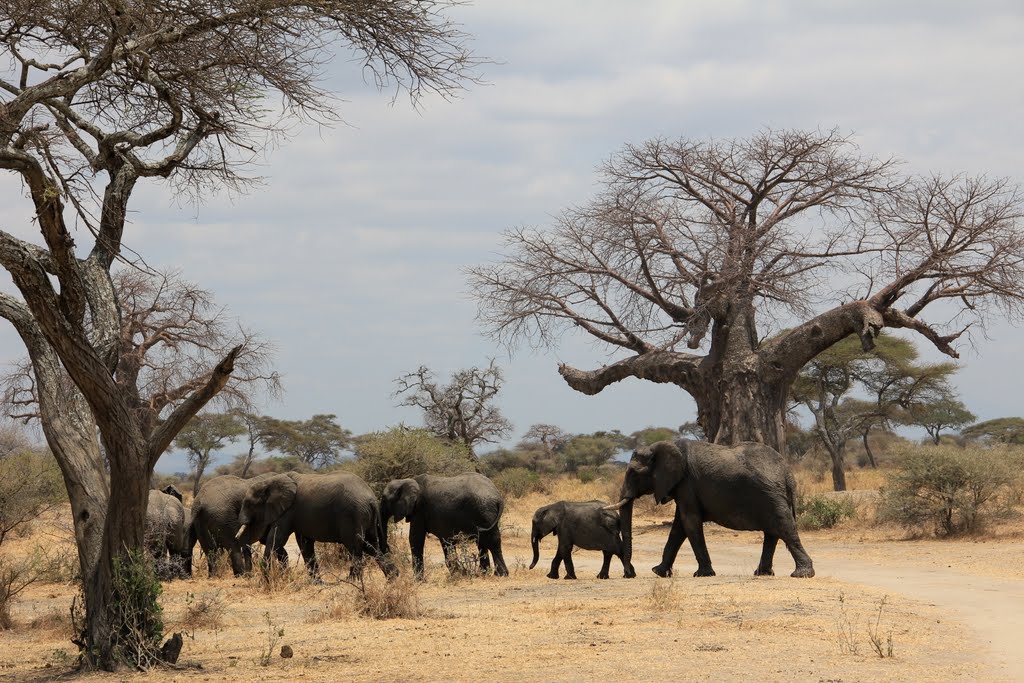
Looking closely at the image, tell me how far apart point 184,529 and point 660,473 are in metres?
6.87

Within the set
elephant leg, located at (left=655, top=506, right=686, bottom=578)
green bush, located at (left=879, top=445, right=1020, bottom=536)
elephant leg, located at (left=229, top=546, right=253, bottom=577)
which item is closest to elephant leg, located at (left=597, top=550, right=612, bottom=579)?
elephant leg, located at (left=655, top=506, right=686, bottom=578)

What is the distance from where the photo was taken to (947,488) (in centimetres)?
1997

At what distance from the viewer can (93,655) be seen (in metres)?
8.24

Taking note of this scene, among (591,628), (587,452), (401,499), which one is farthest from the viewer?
(587,452)

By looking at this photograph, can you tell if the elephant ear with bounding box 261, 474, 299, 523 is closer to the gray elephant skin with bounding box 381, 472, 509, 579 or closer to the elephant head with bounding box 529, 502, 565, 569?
the gray elephant skin with bounding box 381, 472, 509, 579

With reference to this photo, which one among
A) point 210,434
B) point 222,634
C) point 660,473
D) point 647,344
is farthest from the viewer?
point 210,434

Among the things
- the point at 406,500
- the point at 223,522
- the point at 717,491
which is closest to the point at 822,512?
the point at 717,491

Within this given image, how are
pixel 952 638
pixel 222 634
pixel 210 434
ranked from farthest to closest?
pixel 210 434 → pixel 222 634 → pixel 952 638

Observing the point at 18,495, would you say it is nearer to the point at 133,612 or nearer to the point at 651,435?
the point at 133,612

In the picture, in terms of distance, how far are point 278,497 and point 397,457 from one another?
5.49 m

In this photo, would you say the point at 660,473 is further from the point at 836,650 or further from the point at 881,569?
the point at 836,650

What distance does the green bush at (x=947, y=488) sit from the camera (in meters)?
19.9

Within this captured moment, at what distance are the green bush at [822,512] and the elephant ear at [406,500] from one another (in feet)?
33.5

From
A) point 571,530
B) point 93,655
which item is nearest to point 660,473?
point 571,530
